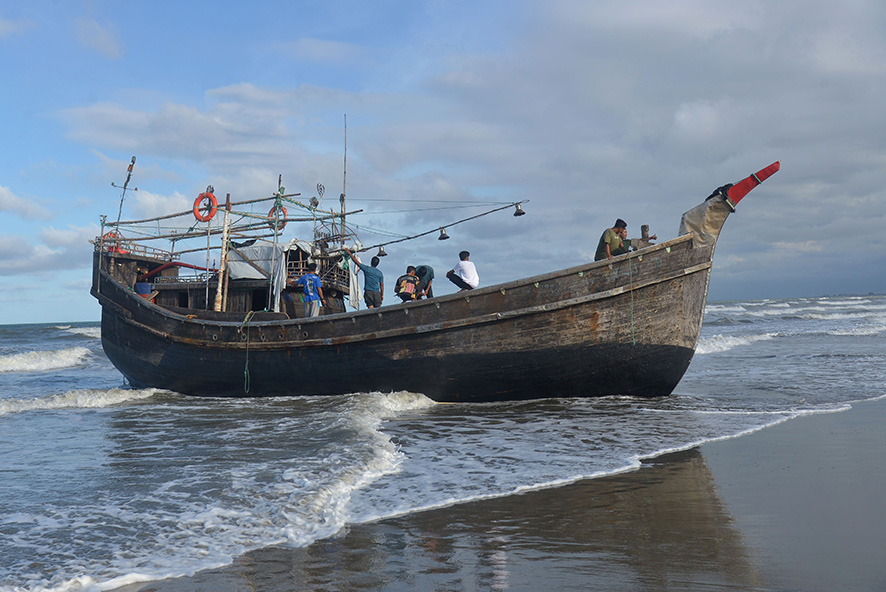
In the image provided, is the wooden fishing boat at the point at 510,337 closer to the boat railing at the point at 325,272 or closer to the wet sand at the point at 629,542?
the boat railing at the point at 325,272

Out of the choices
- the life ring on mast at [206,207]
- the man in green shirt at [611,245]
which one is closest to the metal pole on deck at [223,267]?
the life ring on mast at [206,207]

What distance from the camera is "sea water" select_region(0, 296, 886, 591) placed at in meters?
4.91

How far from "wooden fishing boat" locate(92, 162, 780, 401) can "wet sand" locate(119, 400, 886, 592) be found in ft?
13.5

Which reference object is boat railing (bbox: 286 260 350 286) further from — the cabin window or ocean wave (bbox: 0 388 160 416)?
ocean wave (bbox: 0 388 160 416)

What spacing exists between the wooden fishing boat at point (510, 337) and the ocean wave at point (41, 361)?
62.0 ft

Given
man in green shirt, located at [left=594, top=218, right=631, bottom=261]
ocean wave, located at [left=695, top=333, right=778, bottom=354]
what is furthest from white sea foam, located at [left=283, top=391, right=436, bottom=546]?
ocean wave, located at [left=695, top=333, right=778, bottom=354]

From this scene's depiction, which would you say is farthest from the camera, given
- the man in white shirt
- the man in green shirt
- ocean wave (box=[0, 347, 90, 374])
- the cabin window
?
ocean wave (box=[0, 347, 90, 374])

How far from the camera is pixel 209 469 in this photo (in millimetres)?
7242

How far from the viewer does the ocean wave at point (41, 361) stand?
28.0m

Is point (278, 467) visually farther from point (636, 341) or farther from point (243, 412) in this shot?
point (636, 341)

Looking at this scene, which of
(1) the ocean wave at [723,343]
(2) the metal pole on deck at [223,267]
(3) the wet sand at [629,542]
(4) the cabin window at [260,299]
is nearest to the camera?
(3) the wet sand at [629,542]

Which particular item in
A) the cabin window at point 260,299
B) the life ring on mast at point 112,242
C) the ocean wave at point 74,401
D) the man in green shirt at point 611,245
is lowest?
the ocean wave at point 74,401

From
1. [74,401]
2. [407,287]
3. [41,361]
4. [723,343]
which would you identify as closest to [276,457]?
[407,287]

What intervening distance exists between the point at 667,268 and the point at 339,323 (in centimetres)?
570
